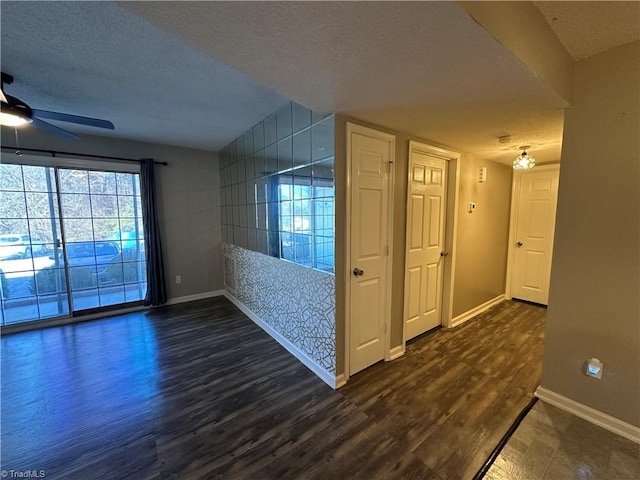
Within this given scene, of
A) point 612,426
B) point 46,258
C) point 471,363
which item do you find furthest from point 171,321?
point 612,426

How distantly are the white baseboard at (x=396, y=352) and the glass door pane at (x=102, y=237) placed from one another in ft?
12.4

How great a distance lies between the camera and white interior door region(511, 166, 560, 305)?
152 inches

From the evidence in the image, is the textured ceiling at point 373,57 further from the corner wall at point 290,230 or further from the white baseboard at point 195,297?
the white baseboard at point 195,297

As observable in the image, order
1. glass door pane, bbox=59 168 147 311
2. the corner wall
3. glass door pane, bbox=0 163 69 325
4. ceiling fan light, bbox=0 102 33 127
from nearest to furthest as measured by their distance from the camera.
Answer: ceiling fan light, bbox=0 102 33 127, the corner wall, glass door pane, bbox=0 163 69 325, glass door pane, bbox=59 168 147 311

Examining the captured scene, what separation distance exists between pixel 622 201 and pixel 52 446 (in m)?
3.87

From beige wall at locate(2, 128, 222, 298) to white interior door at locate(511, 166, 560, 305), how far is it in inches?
196

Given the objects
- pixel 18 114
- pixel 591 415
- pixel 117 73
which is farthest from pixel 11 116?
pixel 591 415

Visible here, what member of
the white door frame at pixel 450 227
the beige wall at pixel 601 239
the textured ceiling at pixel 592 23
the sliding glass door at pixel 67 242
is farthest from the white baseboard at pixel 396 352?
the sliding glass door at pixel 67 242

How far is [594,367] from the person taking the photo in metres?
1.77

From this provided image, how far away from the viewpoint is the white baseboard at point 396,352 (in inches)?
102

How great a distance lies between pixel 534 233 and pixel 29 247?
7010 mm

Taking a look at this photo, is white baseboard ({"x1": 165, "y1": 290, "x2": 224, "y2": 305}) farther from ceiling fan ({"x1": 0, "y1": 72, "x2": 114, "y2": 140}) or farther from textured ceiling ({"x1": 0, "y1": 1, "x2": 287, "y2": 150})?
ceiling fan ({"x1": 0, "y1": 72, "x2": 114, "y2": 140})

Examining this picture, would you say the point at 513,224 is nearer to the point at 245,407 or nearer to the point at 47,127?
the point at 245,407

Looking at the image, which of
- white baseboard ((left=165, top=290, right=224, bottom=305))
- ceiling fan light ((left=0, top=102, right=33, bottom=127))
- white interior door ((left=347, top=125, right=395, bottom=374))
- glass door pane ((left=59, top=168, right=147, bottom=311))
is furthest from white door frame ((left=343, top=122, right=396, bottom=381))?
glass door pane ((left=59, top=168, right=147, bottom=311))
